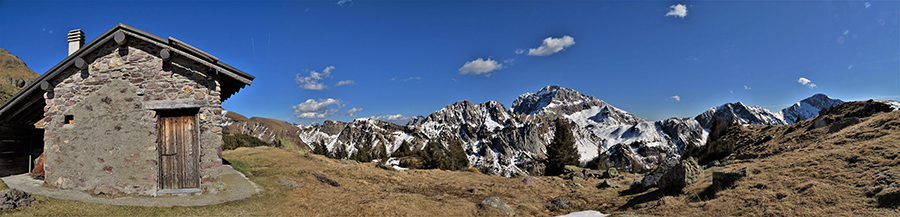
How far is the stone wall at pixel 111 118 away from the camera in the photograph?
10.7m

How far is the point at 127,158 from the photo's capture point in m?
10.7

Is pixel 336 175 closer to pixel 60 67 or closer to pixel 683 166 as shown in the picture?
pixel 60 67

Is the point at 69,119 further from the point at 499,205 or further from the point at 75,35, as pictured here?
the point at 499,205

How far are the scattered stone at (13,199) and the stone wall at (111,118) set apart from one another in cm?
231

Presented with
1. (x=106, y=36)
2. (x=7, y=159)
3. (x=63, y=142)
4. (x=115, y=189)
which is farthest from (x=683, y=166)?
(x=7, y=159)

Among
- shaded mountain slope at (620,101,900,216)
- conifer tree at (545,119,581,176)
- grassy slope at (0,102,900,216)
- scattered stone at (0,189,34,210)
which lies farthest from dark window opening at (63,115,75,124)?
conifer tree at (545,119,581,176)

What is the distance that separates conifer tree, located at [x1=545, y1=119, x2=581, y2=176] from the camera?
3859 cm

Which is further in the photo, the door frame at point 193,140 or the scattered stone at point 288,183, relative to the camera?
the scattered stone at point 288,183

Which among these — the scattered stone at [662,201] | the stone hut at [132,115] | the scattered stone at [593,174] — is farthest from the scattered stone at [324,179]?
the scattered stone at [593,174]

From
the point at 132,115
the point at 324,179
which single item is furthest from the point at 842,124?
the point at 132,115

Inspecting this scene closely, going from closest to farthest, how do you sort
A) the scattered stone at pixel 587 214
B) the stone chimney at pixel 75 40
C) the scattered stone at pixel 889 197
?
the scattered stone at pixel 889 197
the scattered stone at pixel 587 214
the stone chimney at pixel 75 40

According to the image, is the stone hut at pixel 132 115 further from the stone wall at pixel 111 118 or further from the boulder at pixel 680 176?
the boulder at pixel 680 176

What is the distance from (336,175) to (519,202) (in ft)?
33.4

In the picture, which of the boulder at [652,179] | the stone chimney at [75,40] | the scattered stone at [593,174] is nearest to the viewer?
the stone chimney at [75,40]
